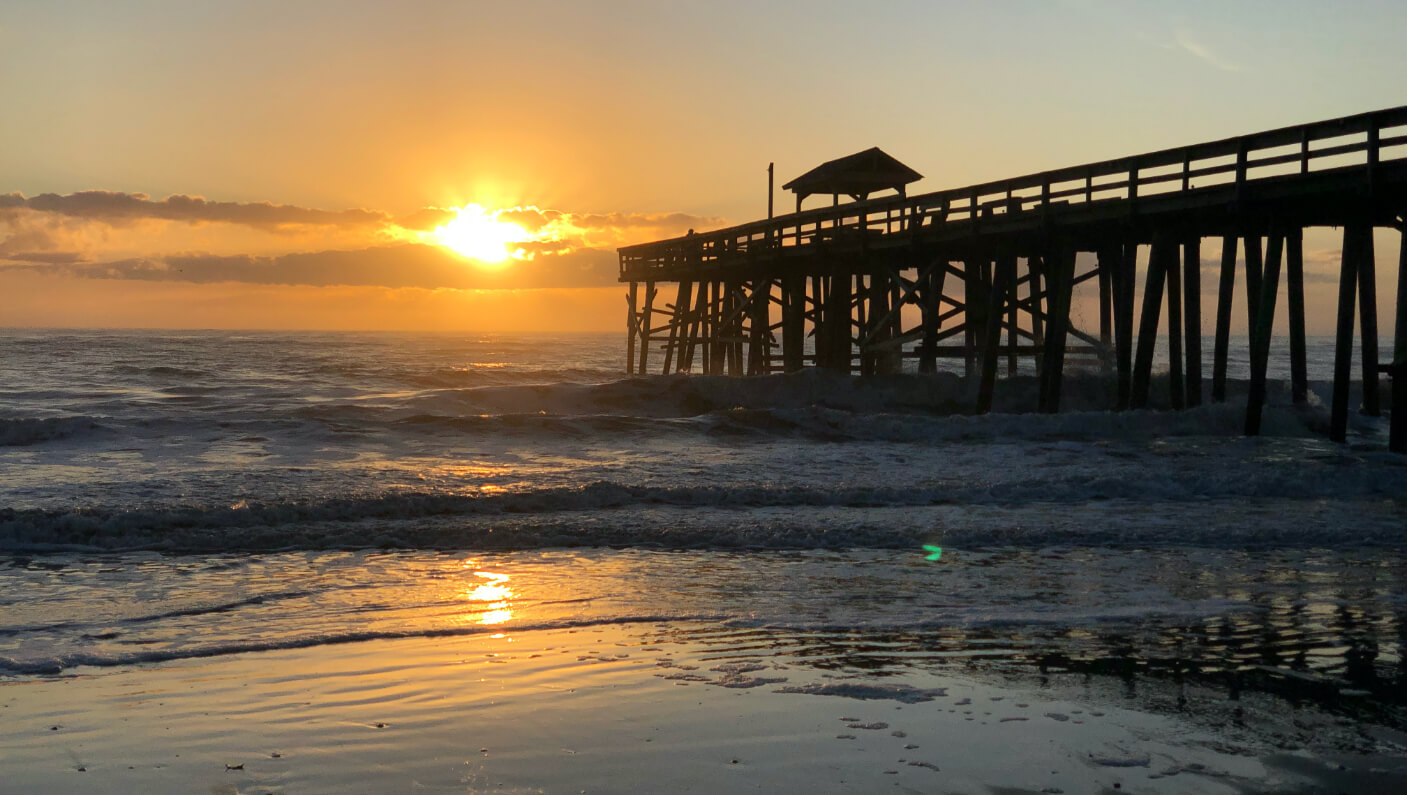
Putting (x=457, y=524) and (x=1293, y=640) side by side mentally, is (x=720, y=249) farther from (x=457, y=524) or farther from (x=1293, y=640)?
(x=1293, y=640)

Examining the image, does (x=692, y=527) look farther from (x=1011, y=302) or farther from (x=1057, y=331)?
(x=1011, y=302)

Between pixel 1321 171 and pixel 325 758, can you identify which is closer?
pixel 325 758

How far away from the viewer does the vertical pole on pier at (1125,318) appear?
1659cm

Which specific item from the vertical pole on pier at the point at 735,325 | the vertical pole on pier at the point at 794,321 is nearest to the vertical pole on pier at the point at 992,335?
the vertical pole on pier at the point at 794,321

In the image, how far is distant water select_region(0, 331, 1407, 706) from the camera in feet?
21.1

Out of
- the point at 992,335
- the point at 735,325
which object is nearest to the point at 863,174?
the point at 735,325

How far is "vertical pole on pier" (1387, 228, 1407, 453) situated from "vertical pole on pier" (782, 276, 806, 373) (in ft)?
44.1

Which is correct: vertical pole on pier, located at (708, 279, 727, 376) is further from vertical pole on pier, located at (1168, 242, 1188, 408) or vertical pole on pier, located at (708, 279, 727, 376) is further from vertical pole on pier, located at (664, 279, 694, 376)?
vertical pole on pier, located at (1168, 242, 1188, 408)

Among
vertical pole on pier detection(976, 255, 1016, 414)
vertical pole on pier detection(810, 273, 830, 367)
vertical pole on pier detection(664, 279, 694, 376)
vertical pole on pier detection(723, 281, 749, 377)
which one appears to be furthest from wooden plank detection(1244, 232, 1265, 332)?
vertical pole on pier detection(664, 279, 694, 376)

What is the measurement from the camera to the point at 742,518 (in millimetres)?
10719

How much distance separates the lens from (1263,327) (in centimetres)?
1435

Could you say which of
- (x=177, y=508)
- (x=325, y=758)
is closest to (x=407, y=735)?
(x=325, y=758)

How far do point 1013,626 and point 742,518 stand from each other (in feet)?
15.8

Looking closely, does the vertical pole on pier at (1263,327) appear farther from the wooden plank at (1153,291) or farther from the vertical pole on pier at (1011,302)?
the vertical pole on pier at (1011,302)
